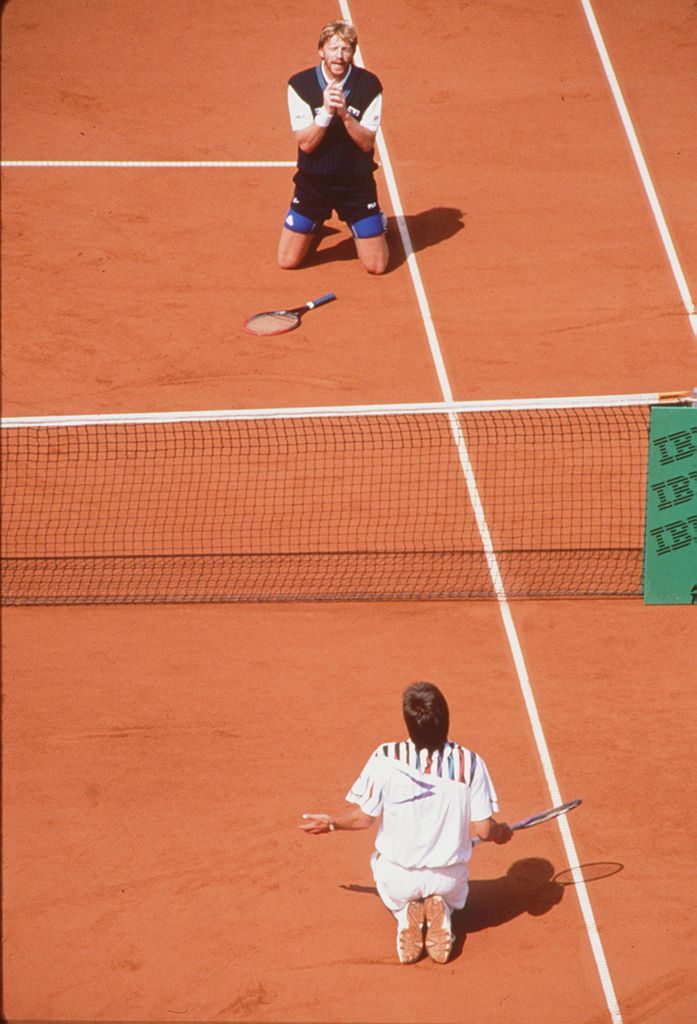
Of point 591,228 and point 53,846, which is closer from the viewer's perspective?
point 53,846

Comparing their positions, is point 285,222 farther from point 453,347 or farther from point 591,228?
point 591,228

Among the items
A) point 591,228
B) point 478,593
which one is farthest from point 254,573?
point 591,228

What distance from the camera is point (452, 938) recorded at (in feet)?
20.8

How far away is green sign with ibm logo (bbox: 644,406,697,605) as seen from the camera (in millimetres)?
8734

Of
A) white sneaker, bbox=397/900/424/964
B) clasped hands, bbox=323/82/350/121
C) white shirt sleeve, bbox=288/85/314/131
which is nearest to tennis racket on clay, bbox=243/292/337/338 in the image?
white shirt sleeve, bbox=288/85/314/131

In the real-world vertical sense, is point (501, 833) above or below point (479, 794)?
below

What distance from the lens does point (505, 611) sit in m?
8.73

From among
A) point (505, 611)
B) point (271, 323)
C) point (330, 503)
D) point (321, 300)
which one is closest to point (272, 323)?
point (271, 323)

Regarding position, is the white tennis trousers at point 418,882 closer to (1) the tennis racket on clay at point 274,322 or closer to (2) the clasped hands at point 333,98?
(1) the tennis racket on clay at point 274,322

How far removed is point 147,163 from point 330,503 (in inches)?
226

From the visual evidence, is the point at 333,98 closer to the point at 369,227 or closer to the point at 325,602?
the point at 369,227

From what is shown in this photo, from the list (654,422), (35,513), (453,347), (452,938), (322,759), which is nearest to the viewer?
(452,938)

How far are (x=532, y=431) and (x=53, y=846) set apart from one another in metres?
5.26

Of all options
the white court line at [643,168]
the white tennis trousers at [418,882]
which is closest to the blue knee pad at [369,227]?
the white court line at [643,168]
